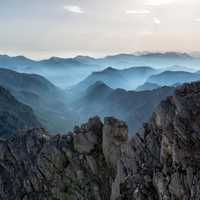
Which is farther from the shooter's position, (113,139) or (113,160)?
(113,139)

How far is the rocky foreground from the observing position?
47.8 m

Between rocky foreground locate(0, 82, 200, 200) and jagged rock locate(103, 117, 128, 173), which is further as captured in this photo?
jagged rock locate(103, 117, 128, 173)

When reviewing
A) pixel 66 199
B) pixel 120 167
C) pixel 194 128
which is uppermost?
pixel 194 128

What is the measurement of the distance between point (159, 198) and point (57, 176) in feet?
121

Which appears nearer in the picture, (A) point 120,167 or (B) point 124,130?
(A) point 120,167

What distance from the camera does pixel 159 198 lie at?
4766 cm

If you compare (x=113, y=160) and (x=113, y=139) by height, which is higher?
(x=113, y=139)

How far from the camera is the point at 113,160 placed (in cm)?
7369

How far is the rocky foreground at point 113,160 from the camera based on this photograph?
47.8 meters

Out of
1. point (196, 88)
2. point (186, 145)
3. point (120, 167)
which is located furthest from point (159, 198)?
point (196, 88)

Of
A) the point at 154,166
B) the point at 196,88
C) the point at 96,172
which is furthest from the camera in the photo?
the point at 96,172

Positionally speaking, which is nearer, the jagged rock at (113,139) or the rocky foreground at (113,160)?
the rocky foreground at (113,160)

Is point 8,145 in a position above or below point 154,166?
below

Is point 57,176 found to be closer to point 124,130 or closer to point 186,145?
point 124,130
